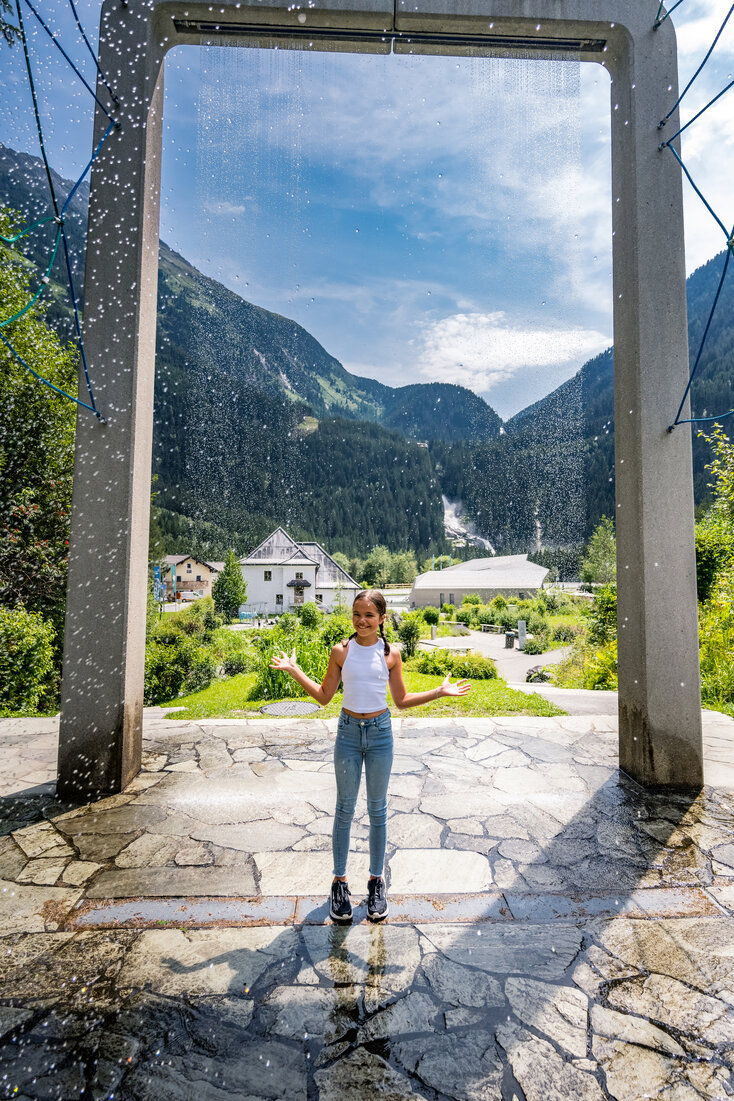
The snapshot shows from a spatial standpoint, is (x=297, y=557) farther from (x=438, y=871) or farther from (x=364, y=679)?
(x=364, y=679)

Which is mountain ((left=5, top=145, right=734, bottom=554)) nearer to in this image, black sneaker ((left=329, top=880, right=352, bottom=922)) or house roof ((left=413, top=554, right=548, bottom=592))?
house roof ((left=413, top=554, right=548, bottom=592))

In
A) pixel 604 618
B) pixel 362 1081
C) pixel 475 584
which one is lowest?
pixel 362 1081

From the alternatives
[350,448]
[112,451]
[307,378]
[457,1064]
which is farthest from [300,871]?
[307,378]

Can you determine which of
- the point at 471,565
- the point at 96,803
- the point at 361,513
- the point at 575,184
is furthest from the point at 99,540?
the point at 471,565

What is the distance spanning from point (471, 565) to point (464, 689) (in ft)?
96.6

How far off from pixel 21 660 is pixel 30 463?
4.56 metres

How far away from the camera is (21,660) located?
6.89 m

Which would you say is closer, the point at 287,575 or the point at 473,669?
the point at 473,669

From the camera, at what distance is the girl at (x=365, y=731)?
77.1 inches

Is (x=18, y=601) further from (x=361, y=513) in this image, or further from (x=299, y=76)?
(x=361, y=513)

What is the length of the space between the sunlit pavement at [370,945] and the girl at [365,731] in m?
0.15

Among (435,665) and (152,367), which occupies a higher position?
(152,367)

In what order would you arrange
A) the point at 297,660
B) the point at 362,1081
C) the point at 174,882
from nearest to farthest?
the point at 362,1081
the point at 174,882
the point at 297,660

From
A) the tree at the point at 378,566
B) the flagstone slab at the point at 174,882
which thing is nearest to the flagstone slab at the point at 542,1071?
the flagstone slab at the point at 174,882
